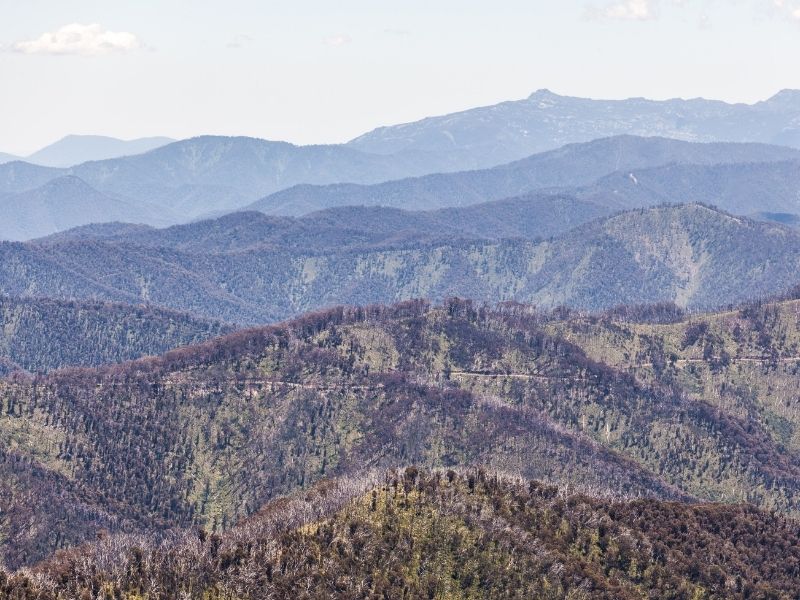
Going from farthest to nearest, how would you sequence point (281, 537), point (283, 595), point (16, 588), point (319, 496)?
point (319, 496), point (281, 537), point (283, 595), point (16, 588)

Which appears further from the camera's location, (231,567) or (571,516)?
(571,516)

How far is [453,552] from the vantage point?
568 feet

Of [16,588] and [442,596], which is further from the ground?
[16,588]

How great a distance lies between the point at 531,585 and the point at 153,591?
4527cm

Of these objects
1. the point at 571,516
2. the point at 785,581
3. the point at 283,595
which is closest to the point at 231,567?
the point at 283,595

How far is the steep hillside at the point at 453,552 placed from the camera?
15775cm

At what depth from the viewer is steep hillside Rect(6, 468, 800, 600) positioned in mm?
157750

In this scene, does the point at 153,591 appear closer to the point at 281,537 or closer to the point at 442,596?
the point at 281,537

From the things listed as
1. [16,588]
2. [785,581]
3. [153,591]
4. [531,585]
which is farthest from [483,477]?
[16,588]

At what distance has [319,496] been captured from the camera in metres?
194

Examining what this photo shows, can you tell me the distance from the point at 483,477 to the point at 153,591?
5447cm

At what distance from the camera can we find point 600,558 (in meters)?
181

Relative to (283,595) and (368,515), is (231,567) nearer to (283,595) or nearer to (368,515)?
(283,595)

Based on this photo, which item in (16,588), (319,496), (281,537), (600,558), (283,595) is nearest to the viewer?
(16,588)
